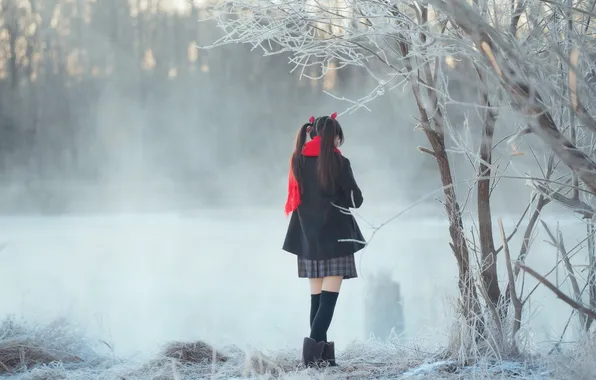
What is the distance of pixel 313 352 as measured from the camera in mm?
3312

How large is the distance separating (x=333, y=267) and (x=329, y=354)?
390 millimetres

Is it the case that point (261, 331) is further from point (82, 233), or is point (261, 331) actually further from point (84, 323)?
point (82, 233)

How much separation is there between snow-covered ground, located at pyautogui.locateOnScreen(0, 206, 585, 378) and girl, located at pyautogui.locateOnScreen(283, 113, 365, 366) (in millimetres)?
3280

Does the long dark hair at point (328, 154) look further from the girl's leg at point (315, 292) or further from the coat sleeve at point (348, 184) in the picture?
the girl's leg at point (315, 292)

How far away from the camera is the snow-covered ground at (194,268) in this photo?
10102mm

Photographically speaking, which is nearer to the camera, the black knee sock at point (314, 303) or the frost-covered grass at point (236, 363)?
the frost-covered grass at point (236, 363)

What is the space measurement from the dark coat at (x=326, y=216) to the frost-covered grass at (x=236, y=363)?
1.71ft

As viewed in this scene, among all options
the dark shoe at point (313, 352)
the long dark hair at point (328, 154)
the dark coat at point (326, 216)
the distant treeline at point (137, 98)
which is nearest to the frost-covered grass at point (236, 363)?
the dark shoe at point (313, 352)

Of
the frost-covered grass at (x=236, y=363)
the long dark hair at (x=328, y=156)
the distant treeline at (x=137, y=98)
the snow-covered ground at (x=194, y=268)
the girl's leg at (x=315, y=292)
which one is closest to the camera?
the frost-covered grass at (x=236, y=363)

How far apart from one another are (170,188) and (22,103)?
13.4 feet

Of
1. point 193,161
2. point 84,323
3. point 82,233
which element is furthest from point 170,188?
point 84,323

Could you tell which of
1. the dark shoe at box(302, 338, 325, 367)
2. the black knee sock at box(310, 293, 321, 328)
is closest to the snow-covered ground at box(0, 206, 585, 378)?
the black knee sock at box(310, 293, 321, 328)

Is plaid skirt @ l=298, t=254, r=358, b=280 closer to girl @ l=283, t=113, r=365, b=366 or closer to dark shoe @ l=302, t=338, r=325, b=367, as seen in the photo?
girl @ l=283, t=113, r=365, b=366

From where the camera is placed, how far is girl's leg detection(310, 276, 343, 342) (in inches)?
131
